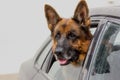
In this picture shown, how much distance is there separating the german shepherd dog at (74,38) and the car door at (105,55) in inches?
4.1

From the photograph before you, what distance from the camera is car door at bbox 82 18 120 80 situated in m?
3.46

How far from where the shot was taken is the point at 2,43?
13.1 m

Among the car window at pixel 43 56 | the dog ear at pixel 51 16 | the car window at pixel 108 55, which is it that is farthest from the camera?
the car window at pixel 43 56

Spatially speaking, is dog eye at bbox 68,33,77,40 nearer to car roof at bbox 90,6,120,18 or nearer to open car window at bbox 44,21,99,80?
open car window at bbox 44,21,99,80

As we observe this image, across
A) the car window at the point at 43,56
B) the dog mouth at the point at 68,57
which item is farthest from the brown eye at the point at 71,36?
the car window at the point at 43,56

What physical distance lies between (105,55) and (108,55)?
0.08ft

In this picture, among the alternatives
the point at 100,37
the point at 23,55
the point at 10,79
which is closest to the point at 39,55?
the point at 100,37

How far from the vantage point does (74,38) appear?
3.67 metres

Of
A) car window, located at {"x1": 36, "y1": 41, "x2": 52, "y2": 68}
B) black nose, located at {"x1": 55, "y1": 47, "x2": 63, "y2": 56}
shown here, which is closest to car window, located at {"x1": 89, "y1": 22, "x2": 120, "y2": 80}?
black nose, located at {"x1": 55, "y1": 47, "x2": 63, "y2": 56}

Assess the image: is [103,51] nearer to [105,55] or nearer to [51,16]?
[105,55]

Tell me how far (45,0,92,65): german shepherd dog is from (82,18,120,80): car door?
103 mm

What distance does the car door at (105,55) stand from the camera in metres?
3.46

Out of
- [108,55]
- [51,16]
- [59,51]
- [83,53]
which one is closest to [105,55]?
[108,55]

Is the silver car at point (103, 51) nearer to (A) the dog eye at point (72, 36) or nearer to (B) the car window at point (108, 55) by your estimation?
(B) the car window at point (108, 55)
